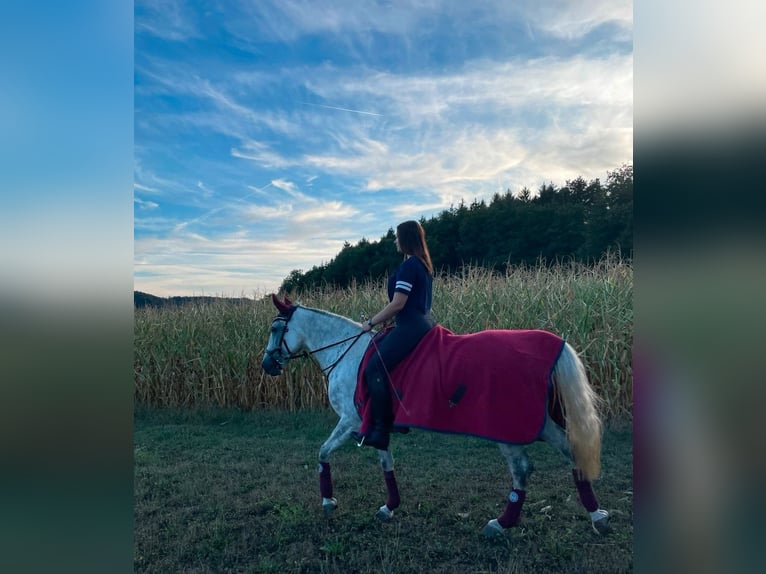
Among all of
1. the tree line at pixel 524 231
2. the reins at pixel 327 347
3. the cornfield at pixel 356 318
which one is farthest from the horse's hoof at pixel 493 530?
the tree line at pixel 524 231

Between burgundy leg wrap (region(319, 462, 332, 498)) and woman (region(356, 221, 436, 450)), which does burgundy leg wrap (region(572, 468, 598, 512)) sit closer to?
woman (region(356, 221, 436, 450))

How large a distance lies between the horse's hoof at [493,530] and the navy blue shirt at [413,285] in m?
1.78

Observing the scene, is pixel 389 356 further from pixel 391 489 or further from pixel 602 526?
pixel 602 526

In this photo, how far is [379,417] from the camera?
3.88 meters

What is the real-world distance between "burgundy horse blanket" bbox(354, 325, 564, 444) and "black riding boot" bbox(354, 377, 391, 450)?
85 millimetres

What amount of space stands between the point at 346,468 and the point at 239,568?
7.47 feet

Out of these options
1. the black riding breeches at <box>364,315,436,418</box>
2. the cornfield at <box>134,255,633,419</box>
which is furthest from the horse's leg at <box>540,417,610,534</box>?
the cornfield at <box>134,255,633,419</box>

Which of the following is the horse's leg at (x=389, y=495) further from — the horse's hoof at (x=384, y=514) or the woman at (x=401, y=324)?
the woman at (x=401, y=324)

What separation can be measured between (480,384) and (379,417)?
3.01 feet

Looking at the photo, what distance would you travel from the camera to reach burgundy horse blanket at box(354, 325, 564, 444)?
3408 mm

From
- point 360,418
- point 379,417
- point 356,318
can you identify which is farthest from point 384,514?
point 356,318

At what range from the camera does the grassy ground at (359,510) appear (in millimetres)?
3492
